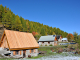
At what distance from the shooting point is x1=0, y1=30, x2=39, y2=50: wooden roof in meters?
20.0

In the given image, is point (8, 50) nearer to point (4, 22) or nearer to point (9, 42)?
point (9, 42)

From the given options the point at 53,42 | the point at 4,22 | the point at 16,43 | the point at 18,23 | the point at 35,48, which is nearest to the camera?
the point at 16,43

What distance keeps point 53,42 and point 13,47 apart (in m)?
40.6

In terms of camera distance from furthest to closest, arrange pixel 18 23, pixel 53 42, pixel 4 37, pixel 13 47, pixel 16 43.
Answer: pixel 18 23
pixel 53 42
pixel 4 37
pixel 16 43
pixel 13 47

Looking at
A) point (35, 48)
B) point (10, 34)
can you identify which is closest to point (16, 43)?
point (10, 34)

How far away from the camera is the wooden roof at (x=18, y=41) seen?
1998cm

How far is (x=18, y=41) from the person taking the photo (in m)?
21.5

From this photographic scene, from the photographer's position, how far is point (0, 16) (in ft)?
220

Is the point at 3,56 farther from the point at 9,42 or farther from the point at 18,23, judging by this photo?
the point at 18,23

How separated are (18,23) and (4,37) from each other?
4810cm

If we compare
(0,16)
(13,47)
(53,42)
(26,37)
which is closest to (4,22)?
(0,16)

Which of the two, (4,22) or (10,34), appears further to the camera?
(4,22)

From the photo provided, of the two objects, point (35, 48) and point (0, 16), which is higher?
point (0, 16)

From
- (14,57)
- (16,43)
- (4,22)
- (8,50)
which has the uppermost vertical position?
(4,22)
